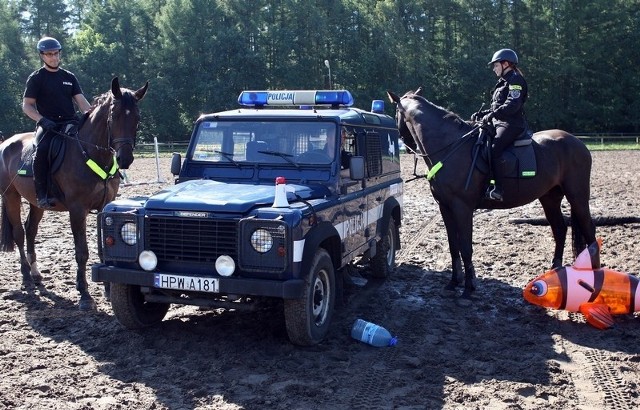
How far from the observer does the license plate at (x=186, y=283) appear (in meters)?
5.89

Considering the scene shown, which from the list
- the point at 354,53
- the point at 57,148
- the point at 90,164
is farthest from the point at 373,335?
the point at 354,53

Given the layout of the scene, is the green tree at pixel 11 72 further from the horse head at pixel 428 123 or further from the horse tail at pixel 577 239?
the horse tail at pixel 577 239

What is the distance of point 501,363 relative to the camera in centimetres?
600

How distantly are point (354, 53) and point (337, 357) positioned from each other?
56041 mm

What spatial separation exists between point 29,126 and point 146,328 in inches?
2077

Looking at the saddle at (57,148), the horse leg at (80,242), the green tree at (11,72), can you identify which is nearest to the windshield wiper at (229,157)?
the horse leg at (80,242)

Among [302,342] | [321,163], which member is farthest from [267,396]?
[321,163]

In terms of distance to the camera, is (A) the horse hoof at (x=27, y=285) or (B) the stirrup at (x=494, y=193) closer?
(B) the stirrup at (x=494, y=193)

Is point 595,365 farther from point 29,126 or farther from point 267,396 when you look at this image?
point 29,126

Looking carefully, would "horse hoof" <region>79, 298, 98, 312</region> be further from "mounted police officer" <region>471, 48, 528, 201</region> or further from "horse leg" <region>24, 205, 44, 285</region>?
"mounted police officer" <region>471, 48, 528, 201</region>

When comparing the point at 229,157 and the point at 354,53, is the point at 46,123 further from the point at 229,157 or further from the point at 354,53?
the point at 354,53

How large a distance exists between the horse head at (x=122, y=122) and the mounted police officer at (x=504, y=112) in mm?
4309

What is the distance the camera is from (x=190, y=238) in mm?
6039

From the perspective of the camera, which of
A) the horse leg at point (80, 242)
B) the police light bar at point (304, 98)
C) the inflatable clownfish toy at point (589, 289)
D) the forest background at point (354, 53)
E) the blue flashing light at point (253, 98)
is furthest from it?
the forest background at point (354, 53)
